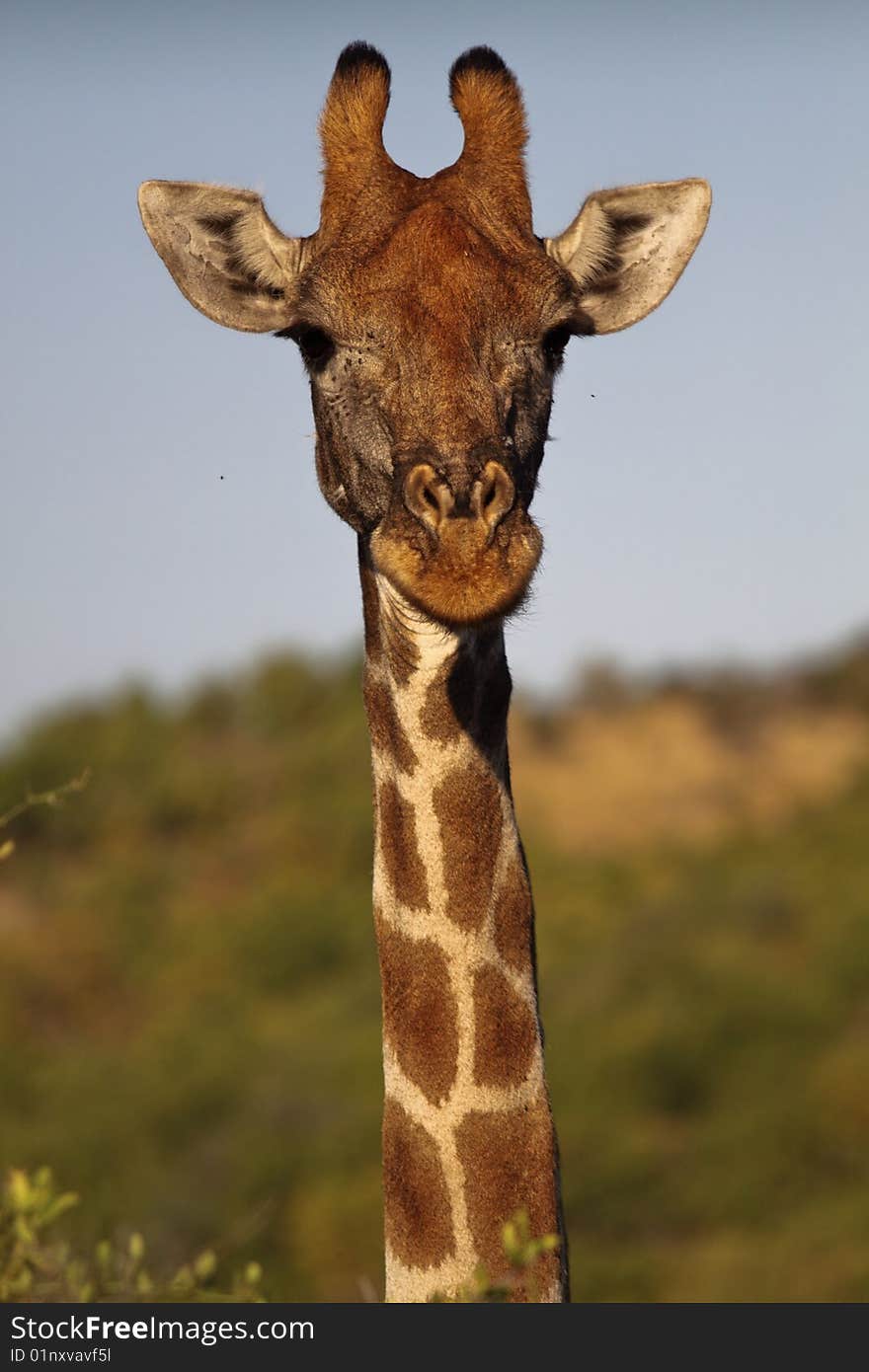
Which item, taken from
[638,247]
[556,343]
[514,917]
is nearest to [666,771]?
[638,247]

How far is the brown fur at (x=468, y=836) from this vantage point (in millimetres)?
5355

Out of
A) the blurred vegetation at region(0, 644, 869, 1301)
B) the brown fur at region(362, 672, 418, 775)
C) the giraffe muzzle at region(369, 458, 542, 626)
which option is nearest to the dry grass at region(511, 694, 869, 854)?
the blurred vegetation at region(0, 644, 869, 1301)

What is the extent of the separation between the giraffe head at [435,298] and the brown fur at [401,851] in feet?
2.70

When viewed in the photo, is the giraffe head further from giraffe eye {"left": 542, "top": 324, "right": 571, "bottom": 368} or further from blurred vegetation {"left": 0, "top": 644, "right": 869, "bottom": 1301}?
blurred vegetation {"left": 0, "top": 644, "right": 869, "bottom": 1301}

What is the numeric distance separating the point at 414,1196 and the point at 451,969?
67cm

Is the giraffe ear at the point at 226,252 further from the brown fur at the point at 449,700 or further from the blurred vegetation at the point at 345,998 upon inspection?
the blurred vegetation at the point at 345,998

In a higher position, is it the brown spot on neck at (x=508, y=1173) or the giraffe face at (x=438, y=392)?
the giraffe face at (x=438, y=392)

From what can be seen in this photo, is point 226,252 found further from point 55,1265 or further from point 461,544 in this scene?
point 55,1265

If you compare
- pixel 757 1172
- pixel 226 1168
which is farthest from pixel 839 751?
pixel 226 1168

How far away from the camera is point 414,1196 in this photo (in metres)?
5.16

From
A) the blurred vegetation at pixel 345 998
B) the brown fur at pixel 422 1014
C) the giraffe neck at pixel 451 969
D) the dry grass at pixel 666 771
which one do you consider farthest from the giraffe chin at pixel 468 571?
the dry grass at pixel 666 771

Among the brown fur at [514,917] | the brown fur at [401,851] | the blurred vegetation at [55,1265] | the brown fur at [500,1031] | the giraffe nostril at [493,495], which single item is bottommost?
the blurred vegetation at [55,1265]

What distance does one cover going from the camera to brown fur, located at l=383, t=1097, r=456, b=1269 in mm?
5074
